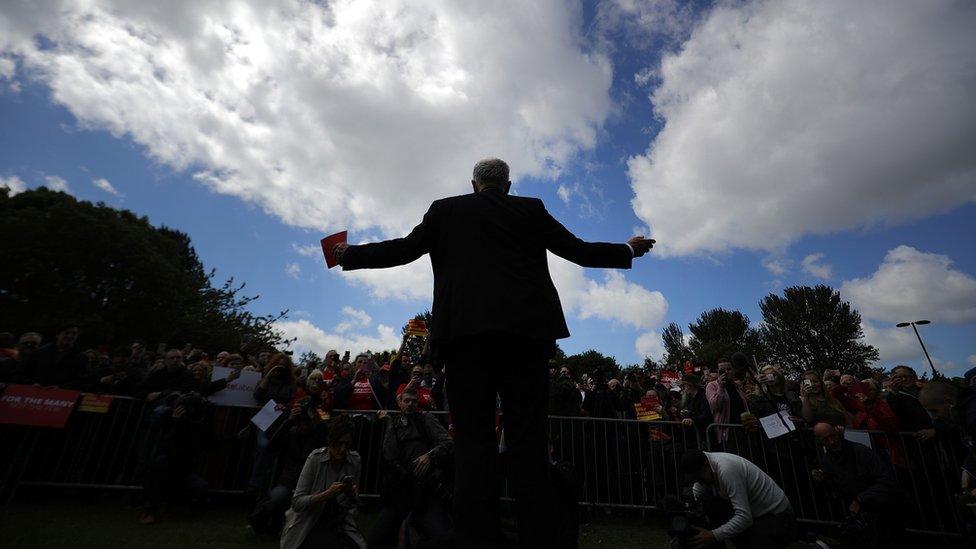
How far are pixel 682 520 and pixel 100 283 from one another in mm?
30042

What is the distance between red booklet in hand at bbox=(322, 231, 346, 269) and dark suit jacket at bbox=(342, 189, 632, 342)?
226 mm

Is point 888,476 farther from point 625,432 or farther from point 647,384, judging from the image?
point 647,384

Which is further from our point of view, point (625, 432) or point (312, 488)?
point (625, 432)

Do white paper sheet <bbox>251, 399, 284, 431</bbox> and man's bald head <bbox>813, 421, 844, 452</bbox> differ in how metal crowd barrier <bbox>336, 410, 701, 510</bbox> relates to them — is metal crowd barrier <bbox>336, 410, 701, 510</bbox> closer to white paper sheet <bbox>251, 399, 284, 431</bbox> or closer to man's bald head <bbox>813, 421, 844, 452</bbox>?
white paper sheet <bbox>251, 399, 284, 431</bbox>

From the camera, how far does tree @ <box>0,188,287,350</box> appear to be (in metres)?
21.9

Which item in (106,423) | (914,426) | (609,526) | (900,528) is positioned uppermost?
(914,426)

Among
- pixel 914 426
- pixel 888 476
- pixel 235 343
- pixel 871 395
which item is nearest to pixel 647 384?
pixel 871 395

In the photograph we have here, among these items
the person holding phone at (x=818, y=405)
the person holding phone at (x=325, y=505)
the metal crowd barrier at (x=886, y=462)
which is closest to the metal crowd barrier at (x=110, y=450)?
the person holding phone at (x=325, y=505)

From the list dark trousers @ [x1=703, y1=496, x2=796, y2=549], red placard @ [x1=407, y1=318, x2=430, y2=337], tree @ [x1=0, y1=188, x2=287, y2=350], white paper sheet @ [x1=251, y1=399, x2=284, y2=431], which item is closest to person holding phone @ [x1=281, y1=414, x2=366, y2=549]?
white paper sheet @ [x1=251, y1=399, x2=284, y2=431]

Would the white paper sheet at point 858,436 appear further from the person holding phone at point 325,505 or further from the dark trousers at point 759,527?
the person holding phone at point 325,505

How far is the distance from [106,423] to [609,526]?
7.33 meters

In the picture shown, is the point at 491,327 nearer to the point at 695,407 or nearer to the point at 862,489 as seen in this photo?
the point at 862,489

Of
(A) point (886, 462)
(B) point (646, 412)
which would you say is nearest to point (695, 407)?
(B) point (646, 412)

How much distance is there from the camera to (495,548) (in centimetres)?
187
